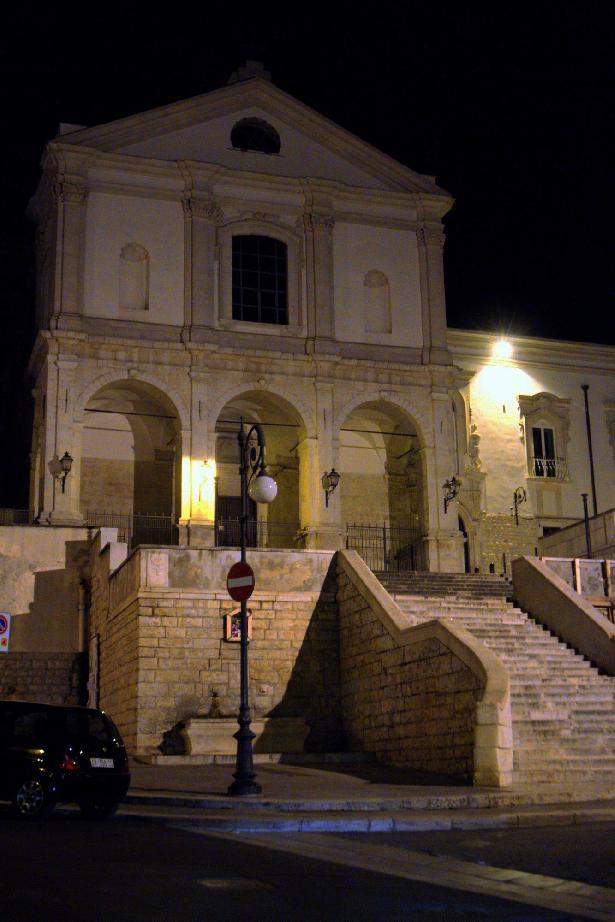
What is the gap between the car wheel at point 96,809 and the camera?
12398 millimetres

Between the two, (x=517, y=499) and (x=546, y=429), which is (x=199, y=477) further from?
(x=546, y=429)

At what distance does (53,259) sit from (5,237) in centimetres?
968

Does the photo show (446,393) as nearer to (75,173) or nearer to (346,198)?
(346,198)

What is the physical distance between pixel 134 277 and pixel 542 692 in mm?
17618

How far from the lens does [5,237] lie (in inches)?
A: 1553

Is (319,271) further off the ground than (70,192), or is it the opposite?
(70,192)

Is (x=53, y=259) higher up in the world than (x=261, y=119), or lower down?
lower down

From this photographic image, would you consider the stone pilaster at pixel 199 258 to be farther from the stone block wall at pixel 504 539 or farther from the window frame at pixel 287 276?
the stone block wall at pixel 504 539

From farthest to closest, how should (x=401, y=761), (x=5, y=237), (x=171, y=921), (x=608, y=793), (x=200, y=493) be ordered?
(x=5, y=237) < (x=200, y=493) < (x=401, y=761) < (x=608, y=793) < (x=171, y=921)

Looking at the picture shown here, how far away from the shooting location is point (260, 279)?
31797 millimetres

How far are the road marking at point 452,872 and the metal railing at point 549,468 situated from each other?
2717 centimetres

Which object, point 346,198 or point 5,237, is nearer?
point 346,198

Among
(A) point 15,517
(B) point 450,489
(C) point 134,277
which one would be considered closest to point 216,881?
(A) point 15,517

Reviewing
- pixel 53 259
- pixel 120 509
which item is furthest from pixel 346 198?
pixel 120 509
